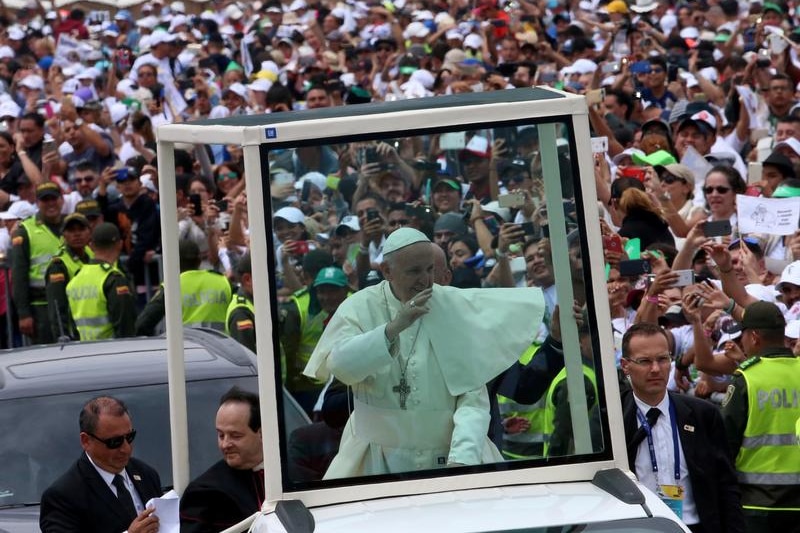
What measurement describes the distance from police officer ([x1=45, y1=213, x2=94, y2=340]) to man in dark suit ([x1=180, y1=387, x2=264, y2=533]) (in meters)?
6.82

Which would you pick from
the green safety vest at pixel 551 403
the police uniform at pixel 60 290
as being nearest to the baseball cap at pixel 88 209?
the police uniform at pixel 60 290

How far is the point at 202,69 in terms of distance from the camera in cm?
2141

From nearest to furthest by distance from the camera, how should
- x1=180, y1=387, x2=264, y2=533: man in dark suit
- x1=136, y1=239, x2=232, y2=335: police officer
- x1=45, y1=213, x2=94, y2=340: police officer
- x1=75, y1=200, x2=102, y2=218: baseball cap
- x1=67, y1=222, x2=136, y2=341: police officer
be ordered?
x1=180, y1=387, x2=264, y2=533: man in dark suit, x1=136, y1=239, x2=232, y2=335: police officer, x1=67, y1=222, x2=136, y2=341: police officer, x1=45, y1=213, x2=94, y2=340: police officer, x1=75, y1=200, x2=102, y2=218: baseball cap

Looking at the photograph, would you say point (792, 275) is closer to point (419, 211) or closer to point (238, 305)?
point (238, 305)

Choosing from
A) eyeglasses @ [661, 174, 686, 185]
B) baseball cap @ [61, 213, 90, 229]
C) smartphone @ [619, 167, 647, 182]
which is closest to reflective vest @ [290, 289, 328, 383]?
smartphone @ [619, 167, 647, 182]

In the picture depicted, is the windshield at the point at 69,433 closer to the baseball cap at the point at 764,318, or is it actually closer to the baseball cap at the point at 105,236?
the baseball cap at the point at 764,318

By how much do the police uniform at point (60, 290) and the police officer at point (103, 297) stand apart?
0.54 metres

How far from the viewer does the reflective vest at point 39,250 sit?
1337 cm

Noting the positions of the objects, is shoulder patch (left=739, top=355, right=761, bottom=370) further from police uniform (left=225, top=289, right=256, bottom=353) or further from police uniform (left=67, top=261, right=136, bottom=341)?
police uniform (left=67, top=261, right=136, bottom=341)

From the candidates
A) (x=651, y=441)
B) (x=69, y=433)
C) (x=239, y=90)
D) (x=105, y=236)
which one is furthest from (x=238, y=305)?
(x=239, y=90)

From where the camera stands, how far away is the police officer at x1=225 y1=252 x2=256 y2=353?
31.5ft

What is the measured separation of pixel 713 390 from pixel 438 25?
49.4 feet

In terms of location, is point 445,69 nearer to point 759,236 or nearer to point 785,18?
point 785,18

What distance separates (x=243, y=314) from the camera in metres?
9.98
